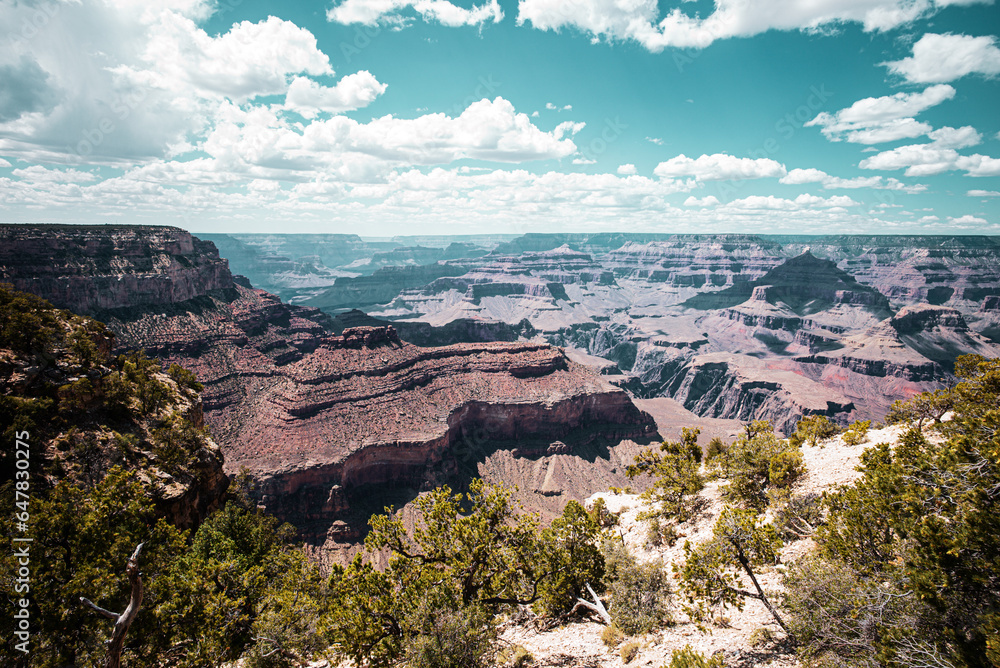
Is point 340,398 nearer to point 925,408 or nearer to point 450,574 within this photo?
point 450,574

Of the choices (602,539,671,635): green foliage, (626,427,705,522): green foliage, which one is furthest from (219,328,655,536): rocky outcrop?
(602,539,671,635): green foliage

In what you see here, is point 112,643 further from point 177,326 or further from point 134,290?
point 134,290

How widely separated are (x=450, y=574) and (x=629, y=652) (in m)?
6.76

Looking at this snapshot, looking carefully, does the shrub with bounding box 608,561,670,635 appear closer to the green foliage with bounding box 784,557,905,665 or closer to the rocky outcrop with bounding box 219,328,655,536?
the green foliage with bounding box 784,557,905,665

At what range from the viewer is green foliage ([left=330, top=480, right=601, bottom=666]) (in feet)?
45.8

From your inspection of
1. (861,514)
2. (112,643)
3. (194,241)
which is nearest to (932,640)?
(861,514)

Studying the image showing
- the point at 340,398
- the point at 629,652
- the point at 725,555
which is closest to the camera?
the point at 725,555

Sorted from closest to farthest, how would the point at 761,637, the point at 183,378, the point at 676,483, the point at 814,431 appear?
the point at 761,637
the point at 676,483
the point at 814,431
the point at 183,378

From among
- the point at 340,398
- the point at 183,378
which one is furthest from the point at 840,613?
the point at 340,398

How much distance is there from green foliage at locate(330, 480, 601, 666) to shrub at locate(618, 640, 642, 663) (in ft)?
10.7

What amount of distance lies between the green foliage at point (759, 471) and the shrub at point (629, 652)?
13.9 m

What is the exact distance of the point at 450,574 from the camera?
15.7m

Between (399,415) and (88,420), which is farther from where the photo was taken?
(399,415)

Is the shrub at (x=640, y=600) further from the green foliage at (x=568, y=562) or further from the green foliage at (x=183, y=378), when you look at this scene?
the green foliage at (x=183, y=378)
